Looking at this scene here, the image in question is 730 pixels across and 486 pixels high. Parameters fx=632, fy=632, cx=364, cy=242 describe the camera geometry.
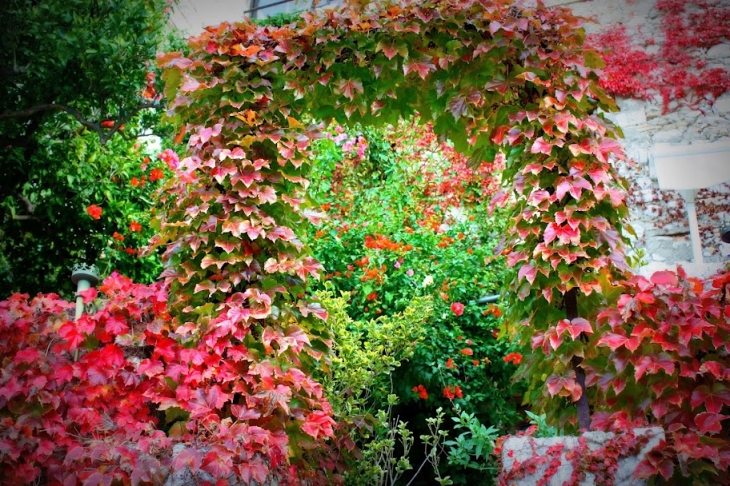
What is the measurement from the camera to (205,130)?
8.09ft

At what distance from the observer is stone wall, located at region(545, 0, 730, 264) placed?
457 cm

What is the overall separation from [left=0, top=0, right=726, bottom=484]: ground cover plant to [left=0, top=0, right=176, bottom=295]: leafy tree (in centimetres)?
189

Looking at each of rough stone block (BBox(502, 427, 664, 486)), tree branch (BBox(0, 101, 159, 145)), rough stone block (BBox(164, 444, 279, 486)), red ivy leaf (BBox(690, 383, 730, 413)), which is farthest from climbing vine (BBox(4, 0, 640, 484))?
tree branch (BBox(0, 101, 159, 145))

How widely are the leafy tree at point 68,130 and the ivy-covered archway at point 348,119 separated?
1.90m

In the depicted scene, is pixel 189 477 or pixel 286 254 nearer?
pixel 189 477

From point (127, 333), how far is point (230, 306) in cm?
37

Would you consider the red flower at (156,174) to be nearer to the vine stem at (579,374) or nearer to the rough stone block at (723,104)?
the vine stem at (579,374)

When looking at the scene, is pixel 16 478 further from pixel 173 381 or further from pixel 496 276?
pixel 496 276

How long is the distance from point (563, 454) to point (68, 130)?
434cm

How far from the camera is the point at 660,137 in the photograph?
4.94m

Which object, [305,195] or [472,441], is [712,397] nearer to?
[472,441]

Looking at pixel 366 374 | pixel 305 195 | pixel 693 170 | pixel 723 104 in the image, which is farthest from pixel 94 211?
pixel 723 104

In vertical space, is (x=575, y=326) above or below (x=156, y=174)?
below

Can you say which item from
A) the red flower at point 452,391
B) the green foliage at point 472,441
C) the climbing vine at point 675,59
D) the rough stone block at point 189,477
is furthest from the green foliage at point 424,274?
the climbing vine at point 675,59
